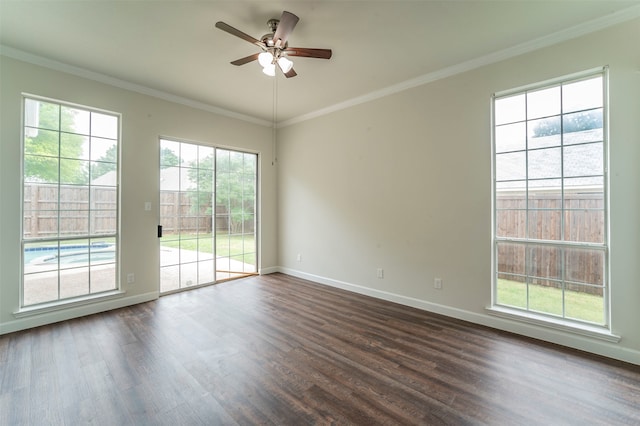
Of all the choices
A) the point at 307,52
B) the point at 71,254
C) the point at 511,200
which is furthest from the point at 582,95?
the point at 71,254

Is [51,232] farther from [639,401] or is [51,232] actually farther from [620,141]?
[620,141]

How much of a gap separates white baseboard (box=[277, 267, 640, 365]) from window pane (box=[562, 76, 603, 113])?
7.20 feet

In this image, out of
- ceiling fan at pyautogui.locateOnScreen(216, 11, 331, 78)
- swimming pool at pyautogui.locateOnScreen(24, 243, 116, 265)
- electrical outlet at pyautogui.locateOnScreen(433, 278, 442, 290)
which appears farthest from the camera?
electrical outlet at pyautogui.locateOnScreen(433, 278, 442, 290)

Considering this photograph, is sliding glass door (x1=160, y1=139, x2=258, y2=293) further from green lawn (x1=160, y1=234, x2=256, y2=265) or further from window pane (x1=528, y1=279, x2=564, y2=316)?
window pane (x1=528, y1=279, x2=564, y2=316)

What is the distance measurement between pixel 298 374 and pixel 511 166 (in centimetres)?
306

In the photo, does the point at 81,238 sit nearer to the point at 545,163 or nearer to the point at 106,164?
the point at 106,164

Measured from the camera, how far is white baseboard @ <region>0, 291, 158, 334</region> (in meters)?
2.89

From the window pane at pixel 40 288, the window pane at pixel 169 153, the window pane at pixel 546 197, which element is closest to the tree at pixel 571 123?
the window pane at pixel 546 197

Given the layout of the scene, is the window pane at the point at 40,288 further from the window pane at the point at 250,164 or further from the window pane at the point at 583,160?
the window pane at the point at 583,160

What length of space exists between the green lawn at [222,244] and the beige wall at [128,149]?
0.20 metres

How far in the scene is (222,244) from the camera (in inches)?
188

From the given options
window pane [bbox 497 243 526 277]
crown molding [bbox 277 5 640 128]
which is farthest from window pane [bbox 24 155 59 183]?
window pane [bbox 497 243 526 277]

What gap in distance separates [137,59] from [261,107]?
1.85 metres

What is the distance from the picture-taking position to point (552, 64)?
2.65 meters
